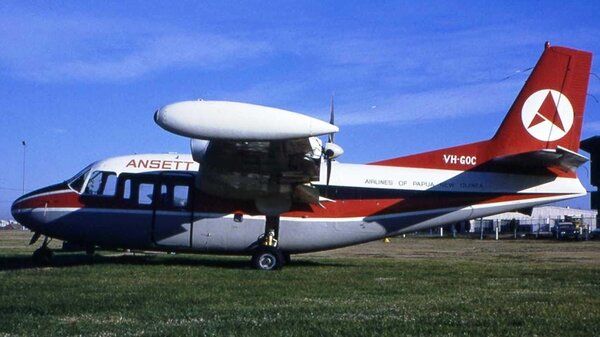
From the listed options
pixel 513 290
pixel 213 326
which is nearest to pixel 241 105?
pixel 513 290

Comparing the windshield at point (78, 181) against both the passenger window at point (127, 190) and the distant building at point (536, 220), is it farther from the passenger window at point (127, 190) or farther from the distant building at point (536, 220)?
the distant building at point (536, 220)

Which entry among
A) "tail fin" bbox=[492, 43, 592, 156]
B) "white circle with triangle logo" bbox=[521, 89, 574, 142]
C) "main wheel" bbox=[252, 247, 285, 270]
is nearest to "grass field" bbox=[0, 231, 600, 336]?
"main wheel" bbox=[252, 247, 285, 270]

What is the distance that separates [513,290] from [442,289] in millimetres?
1251

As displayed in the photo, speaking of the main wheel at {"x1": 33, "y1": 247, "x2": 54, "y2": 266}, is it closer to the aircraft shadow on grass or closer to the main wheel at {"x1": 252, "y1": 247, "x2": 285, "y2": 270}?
the aircraft shadow on grass

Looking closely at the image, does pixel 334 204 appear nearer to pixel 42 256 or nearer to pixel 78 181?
pixel 78 181

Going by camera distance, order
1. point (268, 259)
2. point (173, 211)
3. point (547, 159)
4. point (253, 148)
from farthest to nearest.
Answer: point (173, 211), point (268, 259), point (547, 159), point (253, 148)

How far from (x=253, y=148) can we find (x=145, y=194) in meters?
4.04

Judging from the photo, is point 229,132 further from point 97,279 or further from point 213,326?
point 213,326

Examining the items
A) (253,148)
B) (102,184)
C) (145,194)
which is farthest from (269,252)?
(102,184)

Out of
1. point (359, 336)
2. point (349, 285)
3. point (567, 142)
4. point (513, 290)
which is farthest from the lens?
point (567, 142)

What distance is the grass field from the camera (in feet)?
28.9

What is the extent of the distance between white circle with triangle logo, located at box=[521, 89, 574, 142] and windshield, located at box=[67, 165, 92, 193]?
38.8 feet

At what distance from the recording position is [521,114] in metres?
20.8

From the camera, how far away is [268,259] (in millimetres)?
19969
